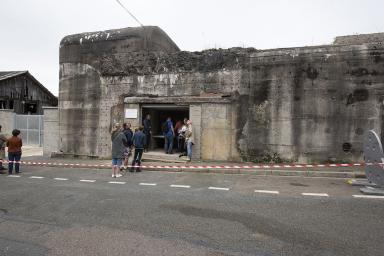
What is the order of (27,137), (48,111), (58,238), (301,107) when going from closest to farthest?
(58,238)
(301,107)
(48,111)
(27,137)

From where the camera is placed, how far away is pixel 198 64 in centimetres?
1285

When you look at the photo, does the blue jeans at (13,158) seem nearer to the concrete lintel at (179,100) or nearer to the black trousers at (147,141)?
the concrete lintel at (179,100)

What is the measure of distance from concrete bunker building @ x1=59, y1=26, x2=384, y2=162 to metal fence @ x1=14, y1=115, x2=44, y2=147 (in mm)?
8015

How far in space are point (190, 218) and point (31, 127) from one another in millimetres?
20542

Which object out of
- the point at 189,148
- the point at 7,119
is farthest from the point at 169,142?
the point at 7,119

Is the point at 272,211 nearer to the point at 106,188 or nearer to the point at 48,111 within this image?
the point at 106,188

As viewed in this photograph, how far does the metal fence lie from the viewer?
22.0 metres

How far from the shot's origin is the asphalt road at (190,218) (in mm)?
4203

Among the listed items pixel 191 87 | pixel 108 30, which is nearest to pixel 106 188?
pixel 191 87

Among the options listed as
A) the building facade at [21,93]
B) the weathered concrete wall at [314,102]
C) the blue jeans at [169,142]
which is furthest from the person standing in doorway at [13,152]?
the building facade at [21,93]

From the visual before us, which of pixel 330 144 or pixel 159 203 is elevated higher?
pixel 330 144

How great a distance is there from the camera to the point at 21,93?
100 ft

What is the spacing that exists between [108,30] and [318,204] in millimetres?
12278

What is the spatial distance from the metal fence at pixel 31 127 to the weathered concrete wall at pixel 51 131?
22.3 ft
